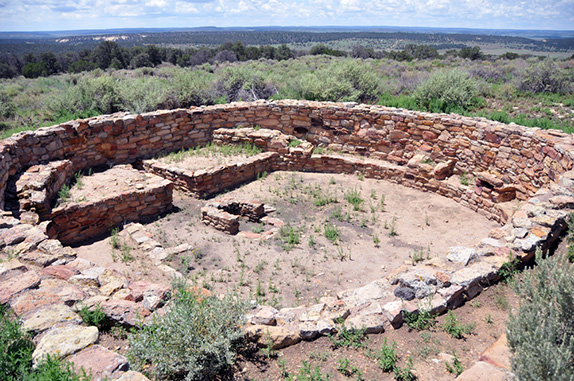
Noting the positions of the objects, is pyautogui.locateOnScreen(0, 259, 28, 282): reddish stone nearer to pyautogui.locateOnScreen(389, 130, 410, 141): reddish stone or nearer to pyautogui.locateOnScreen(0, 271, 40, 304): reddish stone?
pyautogui.locateOnScreen(0, 271, 40, 304): reddish stone

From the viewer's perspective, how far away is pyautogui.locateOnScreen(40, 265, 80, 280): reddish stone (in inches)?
186

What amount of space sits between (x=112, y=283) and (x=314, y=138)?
324 inches

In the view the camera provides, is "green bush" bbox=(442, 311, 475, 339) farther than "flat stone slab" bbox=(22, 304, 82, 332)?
Yes

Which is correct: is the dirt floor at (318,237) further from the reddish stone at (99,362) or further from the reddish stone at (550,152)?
the reddish stone at (99,362)

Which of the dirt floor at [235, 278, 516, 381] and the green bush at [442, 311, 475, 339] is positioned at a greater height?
the green bush at [442, 311, 475, 339]

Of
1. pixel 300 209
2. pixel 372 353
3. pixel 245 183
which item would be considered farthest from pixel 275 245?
pixel 372 353

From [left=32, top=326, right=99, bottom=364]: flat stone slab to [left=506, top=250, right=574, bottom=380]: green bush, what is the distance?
10.8ft

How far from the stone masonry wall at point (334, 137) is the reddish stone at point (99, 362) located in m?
5.35

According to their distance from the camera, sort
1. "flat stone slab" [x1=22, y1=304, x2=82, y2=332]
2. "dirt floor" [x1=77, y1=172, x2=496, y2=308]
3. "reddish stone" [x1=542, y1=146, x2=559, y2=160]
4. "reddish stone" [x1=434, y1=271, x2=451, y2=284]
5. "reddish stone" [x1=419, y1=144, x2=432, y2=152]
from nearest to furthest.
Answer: "flat stone slab" [x1=22, y1=304, x2=82, y2=332], "reddish stone" [x1=434, y1=271, x2=451, y2=284], "dirt floor" [x1=77, y1=172, x2=496, y2=308], "reddish stone" [x1=542, y1=146, x2=559, y2=160], "reddish stone" [x1=419, y1=144, x2=432, y2=152]

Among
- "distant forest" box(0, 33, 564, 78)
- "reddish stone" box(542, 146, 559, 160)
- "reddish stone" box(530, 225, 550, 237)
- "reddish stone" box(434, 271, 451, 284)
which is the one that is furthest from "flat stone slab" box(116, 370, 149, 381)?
"distant forest" box(0, 33, 564, 78)

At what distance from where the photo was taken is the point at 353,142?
454 inches

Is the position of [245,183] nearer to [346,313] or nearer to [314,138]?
[314,138]

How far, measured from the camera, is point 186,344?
11.1 feet

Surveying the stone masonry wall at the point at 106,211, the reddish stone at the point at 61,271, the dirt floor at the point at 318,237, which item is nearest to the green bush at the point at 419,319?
the dirt floor at the point at 318,237
